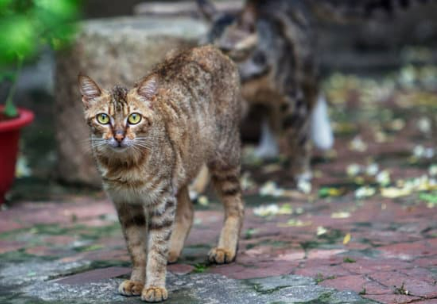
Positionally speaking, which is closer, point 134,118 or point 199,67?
point 134,118

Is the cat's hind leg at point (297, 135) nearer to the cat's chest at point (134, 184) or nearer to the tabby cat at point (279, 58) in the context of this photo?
the tabby cat at point (279, 58)

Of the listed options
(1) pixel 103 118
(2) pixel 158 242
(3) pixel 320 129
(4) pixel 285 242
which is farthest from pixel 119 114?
(3) pixel 320 129

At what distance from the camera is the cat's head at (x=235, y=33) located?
7562 millimetres

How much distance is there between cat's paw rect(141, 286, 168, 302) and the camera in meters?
4.61

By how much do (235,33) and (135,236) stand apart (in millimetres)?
3278

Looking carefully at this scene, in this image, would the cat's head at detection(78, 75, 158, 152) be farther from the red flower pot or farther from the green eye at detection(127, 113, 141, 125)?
the red flower pot

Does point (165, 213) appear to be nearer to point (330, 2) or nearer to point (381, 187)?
point (381, 187)

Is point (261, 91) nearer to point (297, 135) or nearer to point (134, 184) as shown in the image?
point (297, 135)

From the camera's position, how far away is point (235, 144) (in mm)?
5555

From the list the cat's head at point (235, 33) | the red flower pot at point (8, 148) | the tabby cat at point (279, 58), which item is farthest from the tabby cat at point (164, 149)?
the tabby cat at point (279, 58)

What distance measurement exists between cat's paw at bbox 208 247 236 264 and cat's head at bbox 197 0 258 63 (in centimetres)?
258

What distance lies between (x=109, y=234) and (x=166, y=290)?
1.75 metres

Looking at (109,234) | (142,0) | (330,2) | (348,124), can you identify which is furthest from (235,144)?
(142,0)

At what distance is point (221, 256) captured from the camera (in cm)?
530
